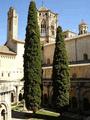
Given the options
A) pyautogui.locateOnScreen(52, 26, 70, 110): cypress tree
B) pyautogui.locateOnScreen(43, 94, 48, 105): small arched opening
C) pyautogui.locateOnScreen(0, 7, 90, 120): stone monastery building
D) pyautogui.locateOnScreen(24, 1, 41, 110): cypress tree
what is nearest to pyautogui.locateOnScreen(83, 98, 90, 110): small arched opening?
pyautogui.locateOnScreen(0, 7, 90, 120): stone monastery building

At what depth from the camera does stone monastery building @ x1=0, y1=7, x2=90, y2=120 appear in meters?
29.1

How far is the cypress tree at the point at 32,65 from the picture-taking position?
81.2 feet

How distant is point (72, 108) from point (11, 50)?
15.3 metres

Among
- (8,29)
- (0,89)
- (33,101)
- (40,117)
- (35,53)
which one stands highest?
(8,29)

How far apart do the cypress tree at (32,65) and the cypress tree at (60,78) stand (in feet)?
5.73

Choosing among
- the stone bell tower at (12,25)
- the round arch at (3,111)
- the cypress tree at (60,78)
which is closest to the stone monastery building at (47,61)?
the stone bell tower at (12,25)

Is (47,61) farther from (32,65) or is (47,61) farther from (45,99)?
(32,65)

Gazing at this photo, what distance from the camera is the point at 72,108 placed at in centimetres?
2911

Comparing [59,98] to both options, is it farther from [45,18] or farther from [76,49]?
[45,18]

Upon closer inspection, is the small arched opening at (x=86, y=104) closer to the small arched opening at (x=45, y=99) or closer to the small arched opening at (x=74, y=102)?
the small arched opening at (x=74, y=102)

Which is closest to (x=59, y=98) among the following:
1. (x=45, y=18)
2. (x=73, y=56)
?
(x=73, y=56)

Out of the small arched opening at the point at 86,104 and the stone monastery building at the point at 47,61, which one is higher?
the stone monastery building at the point at 47,61

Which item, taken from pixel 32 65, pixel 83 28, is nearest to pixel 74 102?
pixel 32 65

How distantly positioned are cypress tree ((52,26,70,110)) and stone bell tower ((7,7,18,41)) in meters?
15.7
